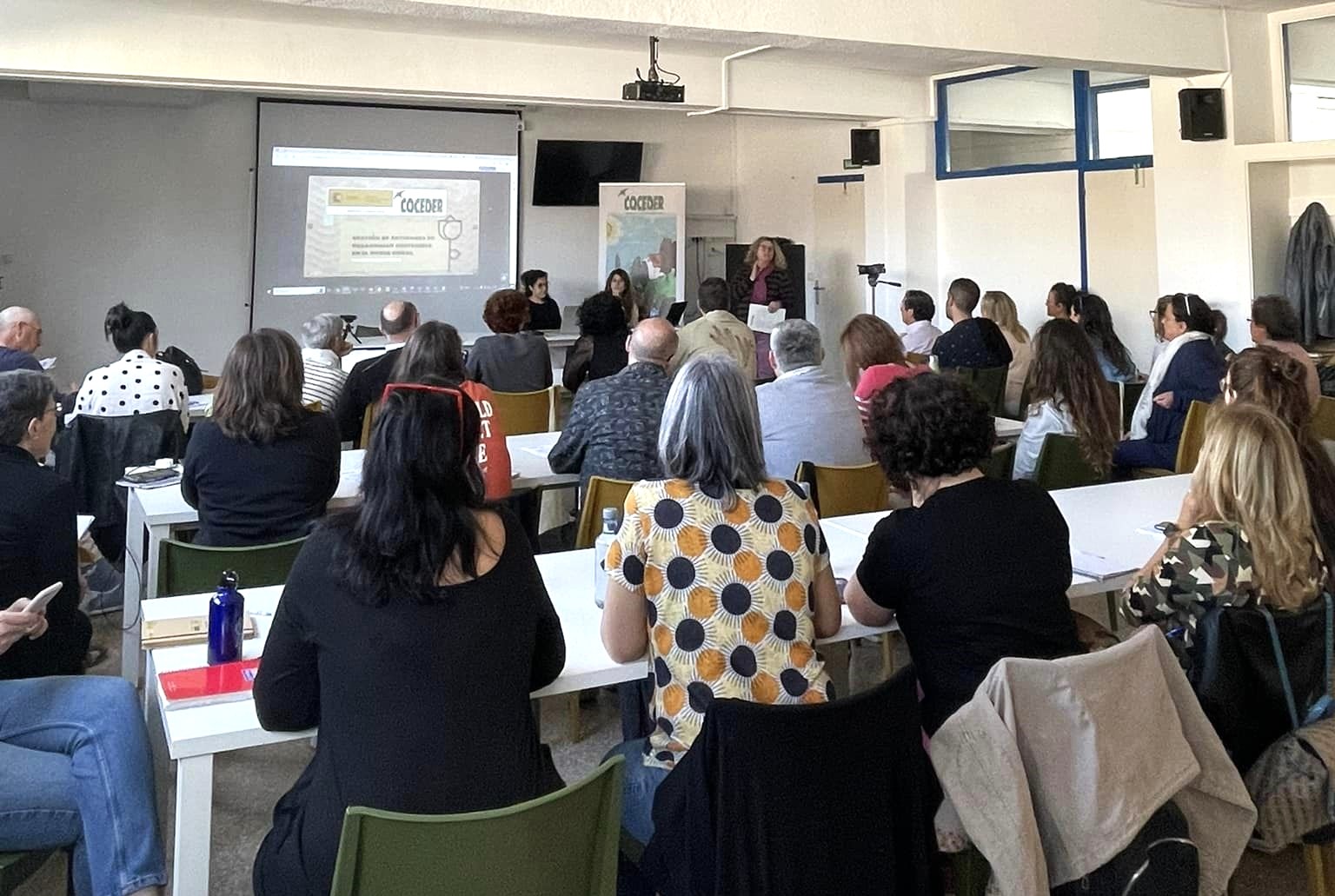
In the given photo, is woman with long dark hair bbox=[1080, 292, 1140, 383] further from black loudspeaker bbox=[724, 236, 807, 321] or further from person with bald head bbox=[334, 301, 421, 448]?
person with bald head bbox=[334, 301, 421, 448]

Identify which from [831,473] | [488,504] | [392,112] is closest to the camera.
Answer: [488,504]

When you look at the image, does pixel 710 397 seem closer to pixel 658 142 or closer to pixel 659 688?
pixel 659 688

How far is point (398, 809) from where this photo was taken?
65.3 inches

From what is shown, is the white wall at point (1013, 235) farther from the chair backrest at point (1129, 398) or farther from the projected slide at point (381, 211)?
the projected slide at point (381, 211)

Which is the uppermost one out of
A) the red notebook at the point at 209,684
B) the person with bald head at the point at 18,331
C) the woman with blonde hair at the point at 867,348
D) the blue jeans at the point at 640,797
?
the person with bald head at the point at 18,331

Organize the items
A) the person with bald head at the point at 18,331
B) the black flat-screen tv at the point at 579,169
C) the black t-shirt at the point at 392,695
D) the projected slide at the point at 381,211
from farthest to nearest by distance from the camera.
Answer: the black flat-screen tv at the point at 579,169 < the projected slide at the point at 381,211 < the person with bald head at the point at 18,331 < the black t-shirt at the point at 392,695

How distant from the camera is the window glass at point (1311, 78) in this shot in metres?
6.67

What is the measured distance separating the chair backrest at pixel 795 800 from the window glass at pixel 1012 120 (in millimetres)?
7294

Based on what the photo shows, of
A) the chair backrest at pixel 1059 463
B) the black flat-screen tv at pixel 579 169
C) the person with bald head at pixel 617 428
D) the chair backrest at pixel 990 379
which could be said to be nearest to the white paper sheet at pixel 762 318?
the black flat-screen tv at pixel 579 169

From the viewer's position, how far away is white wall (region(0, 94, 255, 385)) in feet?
25.7

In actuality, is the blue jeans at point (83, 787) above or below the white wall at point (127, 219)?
below

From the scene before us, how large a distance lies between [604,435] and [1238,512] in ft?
6.36

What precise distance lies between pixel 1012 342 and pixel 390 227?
16.0 ft

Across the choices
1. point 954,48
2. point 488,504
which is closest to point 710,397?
point 488,504
